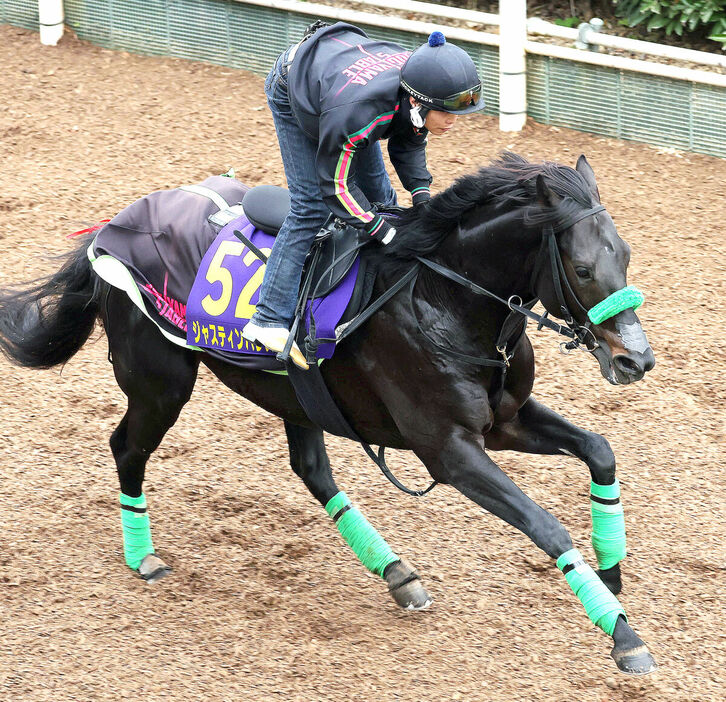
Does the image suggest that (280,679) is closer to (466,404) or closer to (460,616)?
(460,616)

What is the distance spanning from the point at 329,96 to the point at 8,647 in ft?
8.40

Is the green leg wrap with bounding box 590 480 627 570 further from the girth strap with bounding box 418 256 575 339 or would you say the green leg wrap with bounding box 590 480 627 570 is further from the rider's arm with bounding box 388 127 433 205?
the rider's arm with bounding box 388 127 433 205

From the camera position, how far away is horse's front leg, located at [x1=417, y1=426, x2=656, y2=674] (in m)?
4.17

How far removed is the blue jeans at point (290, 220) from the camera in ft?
15.2

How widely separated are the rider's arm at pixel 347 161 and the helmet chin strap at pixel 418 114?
0.08m

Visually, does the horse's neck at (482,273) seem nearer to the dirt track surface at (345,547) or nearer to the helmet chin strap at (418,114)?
the helmet chin strap at (418,114)

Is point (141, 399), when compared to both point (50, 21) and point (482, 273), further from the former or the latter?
point (50, 21)

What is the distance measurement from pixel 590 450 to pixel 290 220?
1472 mm

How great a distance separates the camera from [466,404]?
4.43m

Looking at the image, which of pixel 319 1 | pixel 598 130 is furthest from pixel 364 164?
pixel 319 1

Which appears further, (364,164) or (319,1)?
(319,1)

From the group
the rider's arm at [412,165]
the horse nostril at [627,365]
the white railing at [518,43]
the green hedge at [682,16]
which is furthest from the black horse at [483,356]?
the green hedge at [682,16]

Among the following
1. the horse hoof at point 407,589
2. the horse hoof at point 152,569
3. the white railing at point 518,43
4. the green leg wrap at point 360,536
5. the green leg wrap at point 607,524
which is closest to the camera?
the green leg wrap at point 607,524

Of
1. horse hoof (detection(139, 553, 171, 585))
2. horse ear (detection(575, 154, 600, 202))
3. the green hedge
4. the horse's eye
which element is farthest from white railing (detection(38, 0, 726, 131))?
horse hoof (detection(139, 553, 171, 585))
